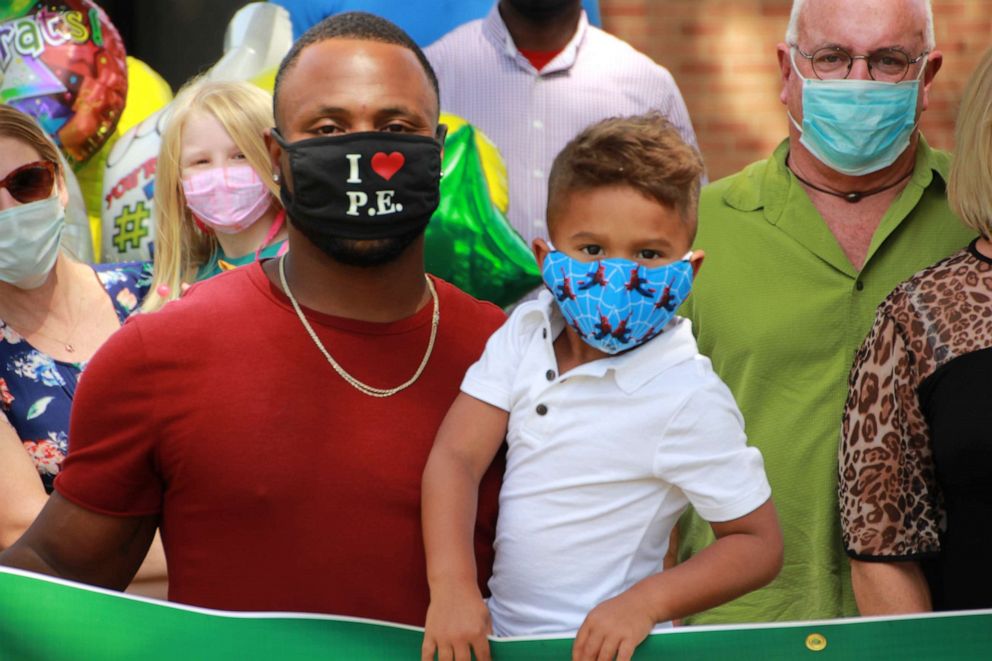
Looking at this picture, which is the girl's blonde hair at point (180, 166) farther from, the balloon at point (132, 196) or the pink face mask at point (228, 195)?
the balloon at point (132, 196)

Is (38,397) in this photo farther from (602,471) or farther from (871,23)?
(871,23)

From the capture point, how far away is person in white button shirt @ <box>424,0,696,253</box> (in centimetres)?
522

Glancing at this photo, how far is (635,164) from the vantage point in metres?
2.67

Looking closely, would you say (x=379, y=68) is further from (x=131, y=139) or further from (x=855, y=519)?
(x=131, y=139)

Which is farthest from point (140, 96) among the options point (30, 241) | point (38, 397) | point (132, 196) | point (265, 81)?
point (38, 397)

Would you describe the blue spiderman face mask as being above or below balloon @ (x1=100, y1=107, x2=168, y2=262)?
above

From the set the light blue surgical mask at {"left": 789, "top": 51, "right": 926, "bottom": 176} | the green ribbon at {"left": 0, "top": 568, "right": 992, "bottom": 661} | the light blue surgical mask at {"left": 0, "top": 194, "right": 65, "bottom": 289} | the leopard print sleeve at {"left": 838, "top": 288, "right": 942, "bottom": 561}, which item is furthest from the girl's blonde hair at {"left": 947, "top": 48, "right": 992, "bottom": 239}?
the light blue surgical mask at {"left": 0, "top": 194, "right": 65, "bottom": 289}

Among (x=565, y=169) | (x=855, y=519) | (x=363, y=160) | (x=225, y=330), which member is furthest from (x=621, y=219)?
(x=855, y=519)

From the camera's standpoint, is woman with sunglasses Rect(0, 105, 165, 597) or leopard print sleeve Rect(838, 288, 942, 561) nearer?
→ leopard print sleeve Rect(838, 288, 942, 561)

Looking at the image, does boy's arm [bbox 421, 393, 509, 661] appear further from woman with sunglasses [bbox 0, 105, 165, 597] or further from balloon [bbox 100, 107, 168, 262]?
balloon [bbox 100, 107, 168, 262]

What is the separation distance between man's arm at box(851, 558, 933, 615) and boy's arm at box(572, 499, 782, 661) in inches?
23.4

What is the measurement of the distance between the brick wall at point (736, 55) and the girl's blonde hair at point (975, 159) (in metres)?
5.15

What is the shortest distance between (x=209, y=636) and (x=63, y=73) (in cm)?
340

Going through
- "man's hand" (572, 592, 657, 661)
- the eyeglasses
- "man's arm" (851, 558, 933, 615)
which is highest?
the eyeglasses
